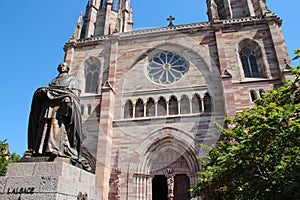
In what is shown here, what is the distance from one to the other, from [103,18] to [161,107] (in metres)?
13.7

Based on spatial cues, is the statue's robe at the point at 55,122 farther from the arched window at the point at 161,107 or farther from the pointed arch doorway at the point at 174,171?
the arched window at the point at 161,107

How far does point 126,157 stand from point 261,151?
32.2 feet

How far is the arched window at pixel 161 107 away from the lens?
15.0 metres

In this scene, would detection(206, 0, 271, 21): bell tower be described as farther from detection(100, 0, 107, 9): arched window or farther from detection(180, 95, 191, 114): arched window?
detection(100, 0, 107, 9): arched window

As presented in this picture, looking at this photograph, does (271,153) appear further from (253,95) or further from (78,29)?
A: (78,29)

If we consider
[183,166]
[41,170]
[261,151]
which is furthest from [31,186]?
[183,166]

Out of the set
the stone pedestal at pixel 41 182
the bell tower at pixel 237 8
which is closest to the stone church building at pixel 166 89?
the bell tower at pixel 237 8

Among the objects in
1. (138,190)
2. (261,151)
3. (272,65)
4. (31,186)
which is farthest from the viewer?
(272,65)

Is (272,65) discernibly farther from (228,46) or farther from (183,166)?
(183,166)

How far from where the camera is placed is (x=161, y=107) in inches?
603

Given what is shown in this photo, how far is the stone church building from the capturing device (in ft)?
44.4

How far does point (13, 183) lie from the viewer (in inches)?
145

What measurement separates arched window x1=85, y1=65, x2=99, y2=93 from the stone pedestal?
13841 millimetres

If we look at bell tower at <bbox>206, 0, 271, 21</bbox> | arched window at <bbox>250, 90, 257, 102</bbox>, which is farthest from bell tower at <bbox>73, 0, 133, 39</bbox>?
arched window at <bbox>250, 90, 257, 102</bbox>
